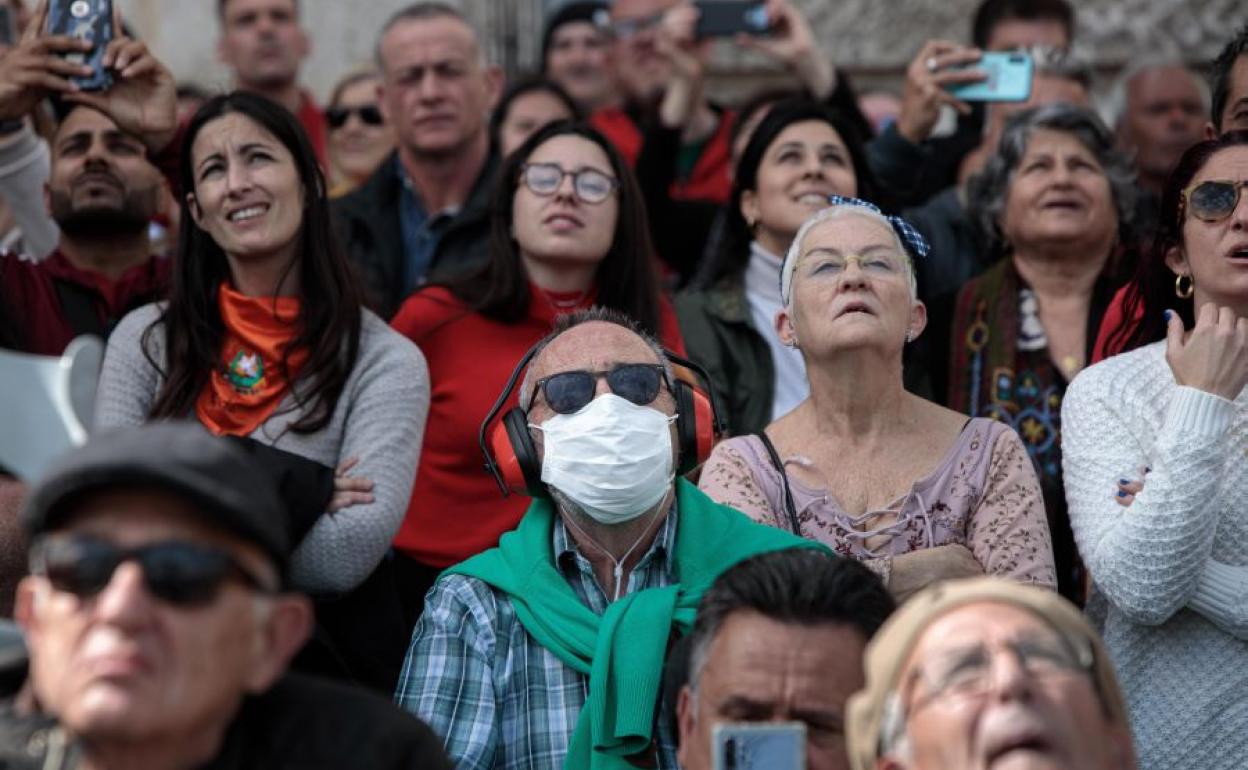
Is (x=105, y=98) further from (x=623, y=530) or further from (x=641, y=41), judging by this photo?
(x=641, y=41)

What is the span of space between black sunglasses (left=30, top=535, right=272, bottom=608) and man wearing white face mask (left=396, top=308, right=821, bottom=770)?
4.29 ft

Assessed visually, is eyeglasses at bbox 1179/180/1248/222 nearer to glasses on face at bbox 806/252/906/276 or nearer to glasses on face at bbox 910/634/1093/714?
glasses on face at bbox 806/252/906/276

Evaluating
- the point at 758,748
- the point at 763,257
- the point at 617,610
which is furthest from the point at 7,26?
the point at 758,748

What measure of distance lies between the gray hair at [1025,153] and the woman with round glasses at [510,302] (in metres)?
1.07

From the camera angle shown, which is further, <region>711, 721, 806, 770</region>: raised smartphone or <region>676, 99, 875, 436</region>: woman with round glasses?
<region>676, 99, 875, 436</region>: woman with round glasses

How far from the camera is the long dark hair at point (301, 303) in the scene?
5191mm

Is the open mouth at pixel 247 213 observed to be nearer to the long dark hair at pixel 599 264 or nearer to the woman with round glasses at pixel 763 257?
the long dark hair at pixel 599 264

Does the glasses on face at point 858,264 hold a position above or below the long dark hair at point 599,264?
above

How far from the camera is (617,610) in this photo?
4328mm

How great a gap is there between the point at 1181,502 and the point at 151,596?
2.32 m

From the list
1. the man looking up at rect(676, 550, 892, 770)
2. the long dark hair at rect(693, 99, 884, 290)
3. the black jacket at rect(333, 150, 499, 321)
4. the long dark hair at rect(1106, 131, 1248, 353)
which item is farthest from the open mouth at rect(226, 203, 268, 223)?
the long dark hair at rect(1106, 131, 1248, 353)

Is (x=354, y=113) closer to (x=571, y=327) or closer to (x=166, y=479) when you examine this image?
(x=571, y=327)

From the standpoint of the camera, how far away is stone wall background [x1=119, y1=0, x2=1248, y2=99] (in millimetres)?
9055

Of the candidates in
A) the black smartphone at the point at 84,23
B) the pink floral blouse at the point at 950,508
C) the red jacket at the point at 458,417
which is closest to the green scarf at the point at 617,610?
the pink floral blouse at the point at 950,508
